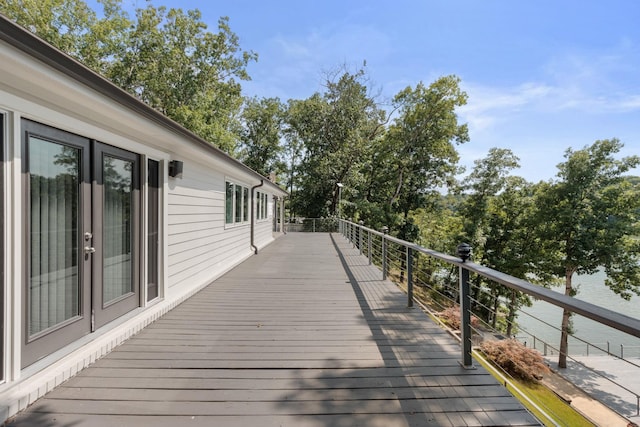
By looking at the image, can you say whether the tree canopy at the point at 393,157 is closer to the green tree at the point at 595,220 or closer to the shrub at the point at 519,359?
the green tree at the point at 595,220

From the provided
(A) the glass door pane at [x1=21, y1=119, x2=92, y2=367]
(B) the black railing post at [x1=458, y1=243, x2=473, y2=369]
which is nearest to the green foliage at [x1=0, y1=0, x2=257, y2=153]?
(A) the glass door pane at [x1=21, y1=119, x2=92, y2=367]

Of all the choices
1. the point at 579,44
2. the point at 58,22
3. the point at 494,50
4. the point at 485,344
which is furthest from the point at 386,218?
the point at 58,22

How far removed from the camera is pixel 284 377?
232 centimetres

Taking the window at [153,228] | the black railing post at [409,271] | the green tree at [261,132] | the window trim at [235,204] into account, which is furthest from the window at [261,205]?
the green tree at [261,132]

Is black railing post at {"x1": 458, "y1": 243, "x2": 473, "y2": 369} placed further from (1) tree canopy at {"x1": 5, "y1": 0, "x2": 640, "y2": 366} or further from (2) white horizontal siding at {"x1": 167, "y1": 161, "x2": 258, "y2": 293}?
(1) tree canopy at {"x1": 5, "y1": 0, "x2": 640, "y2": 366}

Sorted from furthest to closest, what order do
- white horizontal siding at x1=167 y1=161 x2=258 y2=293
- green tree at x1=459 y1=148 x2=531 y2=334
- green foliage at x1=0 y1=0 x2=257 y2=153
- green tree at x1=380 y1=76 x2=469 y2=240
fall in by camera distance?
green tree at x1=380 y1=76 x2=469 y2=240, green tree at x1=459 y1=148 x2=531 y2=334, green foliage at x1=0 y1=0 x2=257 y2=153, white horizontal siding at x1=167 y1=161 x2=258 y2=293

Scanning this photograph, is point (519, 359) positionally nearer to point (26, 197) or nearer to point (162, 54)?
point (26, 197)

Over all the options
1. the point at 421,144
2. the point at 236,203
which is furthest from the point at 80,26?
the point at 421,144

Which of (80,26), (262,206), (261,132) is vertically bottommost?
(262,206)

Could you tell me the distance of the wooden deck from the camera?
6.21 feet

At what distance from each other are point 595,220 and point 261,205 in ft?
49.8

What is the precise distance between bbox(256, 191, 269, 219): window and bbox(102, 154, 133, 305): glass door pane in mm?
6928

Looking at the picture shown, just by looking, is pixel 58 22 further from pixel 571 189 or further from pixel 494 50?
pixel 571 189

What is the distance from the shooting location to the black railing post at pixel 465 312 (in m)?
2.46
